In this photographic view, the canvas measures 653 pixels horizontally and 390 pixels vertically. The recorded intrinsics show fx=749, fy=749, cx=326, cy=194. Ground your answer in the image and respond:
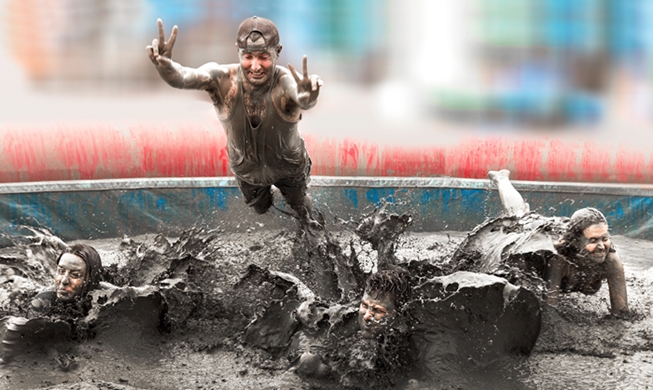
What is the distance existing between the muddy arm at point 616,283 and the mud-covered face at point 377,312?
3.55 ft

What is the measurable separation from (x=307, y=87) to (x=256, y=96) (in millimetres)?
440

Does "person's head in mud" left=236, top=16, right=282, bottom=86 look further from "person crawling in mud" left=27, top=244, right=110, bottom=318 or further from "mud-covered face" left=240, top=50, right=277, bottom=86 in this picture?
"person crawling in mud" left=27, top=244, right=110, bottom=318

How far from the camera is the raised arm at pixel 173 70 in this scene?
2.69 metres

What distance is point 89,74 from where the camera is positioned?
5758 millimetres

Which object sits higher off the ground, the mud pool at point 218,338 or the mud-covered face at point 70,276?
the mud-covered face at point 70,276

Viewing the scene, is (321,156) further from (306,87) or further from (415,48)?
(306,87)

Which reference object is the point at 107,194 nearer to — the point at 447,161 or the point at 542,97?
the point at 447,161

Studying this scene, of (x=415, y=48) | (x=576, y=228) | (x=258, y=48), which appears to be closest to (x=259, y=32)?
A: (x=258, y=48)

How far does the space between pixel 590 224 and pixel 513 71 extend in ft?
9.62

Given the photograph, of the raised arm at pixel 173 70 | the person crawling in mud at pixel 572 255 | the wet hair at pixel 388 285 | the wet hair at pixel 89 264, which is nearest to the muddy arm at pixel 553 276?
the person crawling in mud at pixel 572 255

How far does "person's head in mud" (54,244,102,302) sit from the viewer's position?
294cm

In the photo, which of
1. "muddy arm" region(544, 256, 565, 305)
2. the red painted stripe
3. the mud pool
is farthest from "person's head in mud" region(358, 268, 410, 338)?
the red painted stripe

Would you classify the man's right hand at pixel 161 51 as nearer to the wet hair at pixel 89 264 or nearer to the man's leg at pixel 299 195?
the wet hair at pixel 89 264

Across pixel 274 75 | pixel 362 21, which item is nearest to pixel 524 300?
pixel 274 75
